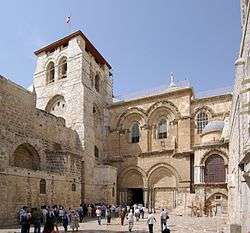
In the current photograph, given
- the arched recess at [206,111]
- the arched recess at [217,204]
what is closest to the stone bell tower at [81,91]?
the arched recess at [206,111]

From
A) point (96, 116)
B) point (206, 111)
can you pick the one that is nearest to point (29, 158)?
point (96, 116)

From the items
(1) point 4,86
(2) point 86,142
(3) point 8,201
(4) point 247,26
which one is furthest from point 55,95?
(4) point 247,26

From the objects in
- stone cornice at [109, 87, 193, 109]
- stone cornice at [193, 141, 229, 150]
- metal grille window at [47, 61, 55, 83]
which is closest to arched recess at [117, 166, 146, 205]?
stone cornice at [109, 87, 193, 109]

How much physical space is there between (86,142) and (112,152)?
13.7ft

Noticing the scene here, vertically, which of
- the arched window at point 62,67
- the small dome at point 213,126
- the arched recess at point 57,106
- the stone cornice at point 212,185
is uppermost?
the arched window at point 62,67

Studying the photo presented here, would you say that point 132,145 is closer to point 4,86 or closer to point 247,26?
point 4,86

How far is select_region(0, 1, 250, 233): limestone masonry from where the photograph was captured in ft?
73.3

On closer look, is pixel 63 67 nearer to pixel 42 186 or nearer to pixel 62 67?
pixel 62 67

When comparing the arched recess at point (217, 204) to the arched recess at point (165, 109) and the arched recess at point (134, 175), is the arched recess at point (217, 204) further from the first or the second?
the arched recess at point (165, 109)

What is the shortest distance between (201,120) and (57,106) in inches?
456

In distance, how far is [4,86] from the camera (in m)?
21.2

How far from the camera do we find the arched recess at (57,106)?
100ft

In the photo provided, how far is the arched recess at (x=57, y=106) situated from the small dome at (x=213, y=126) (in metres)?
11.2

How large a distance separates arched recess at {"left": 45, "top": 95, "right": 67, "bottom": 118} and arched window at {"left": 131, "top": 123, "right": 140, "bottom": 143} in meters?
5.93
